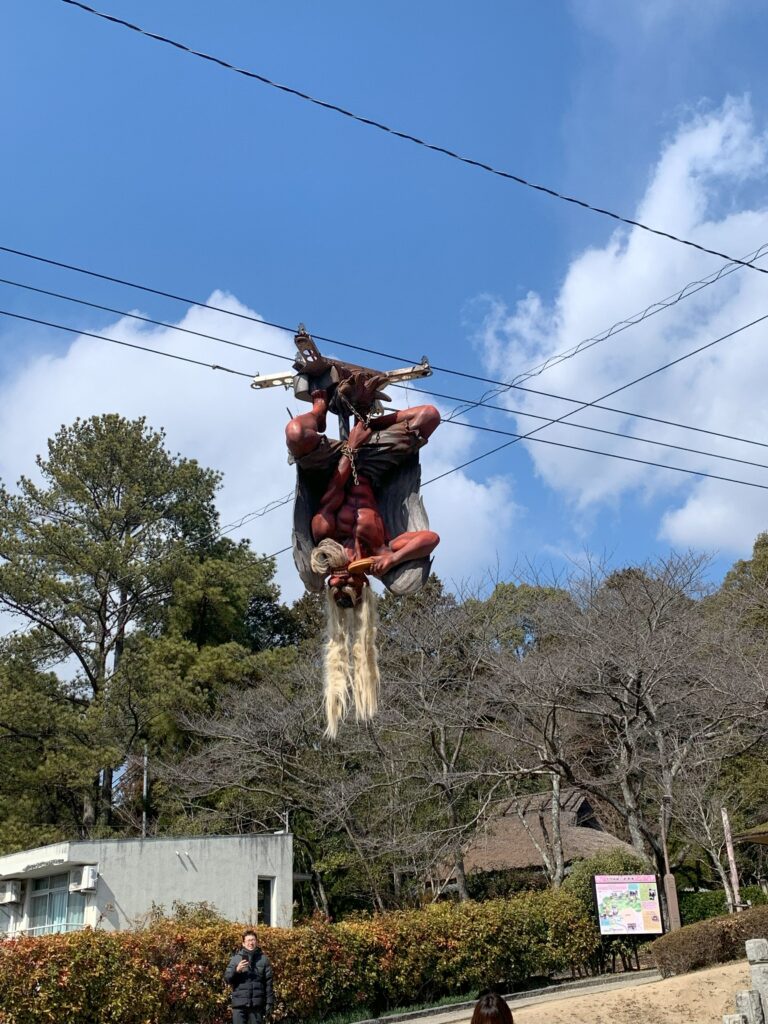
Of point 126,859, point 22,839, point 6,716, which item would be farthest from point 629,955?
point 6,716

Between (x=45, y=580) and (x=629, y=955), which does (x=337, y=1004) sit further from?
(x=45, y=580)

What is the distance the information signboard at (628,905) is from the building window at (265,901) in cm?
689

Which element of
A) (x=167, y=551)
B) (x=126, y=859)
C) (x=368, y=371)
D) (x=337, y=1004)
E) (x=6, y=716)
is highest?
(x=167, y=551)

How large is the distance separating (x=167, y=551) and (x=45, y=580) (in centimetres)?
447

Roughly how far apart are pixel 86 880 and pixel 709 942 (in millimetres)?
10750

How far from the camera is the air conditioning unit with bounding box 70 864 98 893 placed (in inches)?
707

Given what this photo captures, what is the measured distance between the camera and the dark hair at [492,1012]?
193 inches

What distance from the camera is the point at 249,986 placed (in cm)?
1143

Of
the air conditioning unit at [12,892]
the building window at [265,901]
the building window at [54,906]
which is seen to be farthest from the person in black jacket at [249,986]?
the air conditioning unit at [12,892]

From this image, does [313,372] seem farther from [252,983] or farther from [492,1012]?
[252,983]

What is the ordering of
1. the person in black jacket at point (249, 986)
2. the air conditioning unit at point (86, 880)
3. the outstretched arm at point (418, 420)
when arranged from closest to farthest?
the outstretched arm at point (418, 420) → the person in black jacket at point (249, 986) → the air conditioning unit at point (86, 880)

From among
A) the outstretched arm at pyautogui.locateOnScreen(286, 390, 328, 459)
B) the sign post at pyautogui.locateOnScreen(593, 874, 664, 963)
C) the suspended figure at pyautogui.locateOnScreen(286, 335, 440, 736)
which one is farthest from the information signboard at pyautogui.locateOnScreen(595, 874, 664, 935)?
the outstretched arm at pyautogui.locateOnScreen(286, 390, 328, 459)

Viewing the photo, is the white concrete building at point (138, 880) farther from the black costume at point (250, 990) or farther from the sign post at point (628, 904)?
the black costume at point (250, 990)

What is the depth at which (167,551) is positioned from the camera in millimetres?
33656
